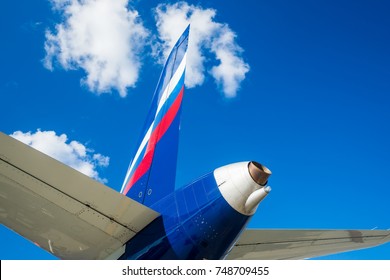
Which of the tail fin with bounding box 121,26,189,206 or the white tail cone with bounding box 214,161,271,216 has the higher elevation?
the tail fin with bounding box 121,26,189,206

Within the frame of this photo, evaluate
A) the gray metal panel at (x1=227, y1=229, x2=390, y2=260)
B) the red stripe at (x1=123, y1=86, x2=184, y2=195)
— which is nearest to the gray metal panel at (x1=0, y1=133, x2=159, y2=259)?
the gray metal panel at (x1=227, y1=229, x2=390, y2=260)

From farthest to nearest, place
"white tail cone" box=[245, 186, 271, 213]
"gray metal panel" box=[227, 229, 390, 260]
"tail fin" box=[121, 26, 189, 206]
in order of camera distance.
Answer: "tail fin" box=[121, 26, 189, 206]
"gray metal panel" box=[227, 229, 390, 260]
"white tail cone" box=[245, 186, 271, 213]

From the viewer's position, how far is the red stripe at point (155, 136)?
806 cm

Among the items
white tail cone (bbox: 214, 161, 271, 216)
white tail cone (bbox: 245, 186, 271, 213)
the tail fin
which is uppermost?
the tail fin

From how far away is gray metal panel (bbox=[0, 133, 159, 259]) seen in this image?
4.49 meters

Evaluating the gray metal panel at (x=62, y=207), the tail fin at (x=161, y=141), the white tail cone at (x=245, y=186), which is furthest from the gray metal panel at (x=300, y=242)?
the gray metal panel at (x=62, y=207)

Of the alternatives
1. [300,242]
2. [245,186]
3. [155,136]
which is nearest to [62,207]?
[245,186]

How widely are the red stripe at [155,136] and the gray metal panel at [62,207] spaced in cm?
276

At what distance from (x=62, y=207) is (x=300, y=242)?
406cm

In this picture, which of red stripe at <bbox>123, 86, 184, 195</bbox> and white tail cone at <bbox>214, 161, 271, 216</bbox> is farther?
red stripe at <bbox>123, 86, 184, 195</bbox>

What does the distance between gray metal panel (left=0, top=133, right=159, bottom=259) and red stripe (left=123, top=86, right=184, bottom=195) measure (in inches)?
109

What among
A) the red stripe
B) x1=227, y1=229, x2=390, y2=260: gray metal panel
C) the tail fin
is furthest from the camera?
the red stripe

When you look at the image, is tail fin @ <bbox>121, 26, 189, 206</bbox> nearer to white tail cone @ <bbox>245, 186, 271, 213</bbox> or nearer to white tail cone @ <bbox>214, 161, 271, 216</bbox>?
white tail cone @ <bbox>214, 161, 271, 216</bbox>

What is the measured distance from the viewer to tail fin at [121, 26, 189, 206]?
740cm
